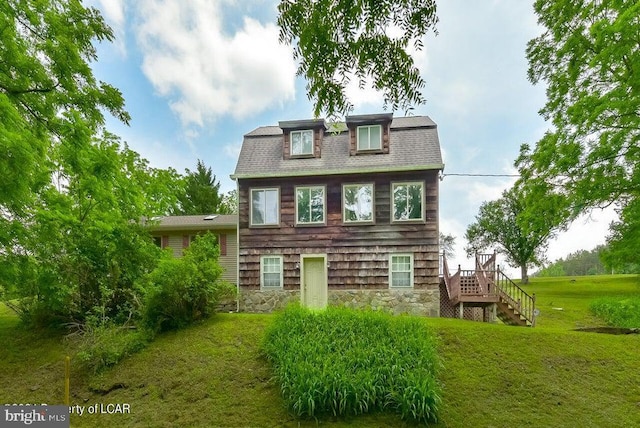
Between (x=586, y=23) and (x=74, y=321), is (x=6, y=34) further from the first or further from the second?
(x=586, y=23)

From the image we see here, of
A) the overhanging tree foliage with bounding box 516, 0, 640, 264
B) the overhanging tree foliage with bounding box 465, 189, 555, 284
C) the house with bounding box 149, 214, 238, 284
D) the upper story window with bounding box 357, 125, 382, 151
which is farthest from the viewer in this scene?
the overhanging tree foliage with bounding box 465, 189, 555, 284

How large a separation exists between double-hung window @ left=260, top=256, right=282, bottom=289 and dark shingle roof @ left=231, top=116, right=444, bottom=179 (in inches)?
111

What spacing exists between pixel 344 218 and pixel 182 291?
18.0 feet

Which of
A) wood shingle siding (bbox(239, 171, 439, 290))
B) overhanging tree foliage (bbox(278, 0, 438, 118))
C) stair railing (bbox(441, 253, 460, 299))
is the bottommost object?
stair railing (bbox(441, 253, 460, 299))

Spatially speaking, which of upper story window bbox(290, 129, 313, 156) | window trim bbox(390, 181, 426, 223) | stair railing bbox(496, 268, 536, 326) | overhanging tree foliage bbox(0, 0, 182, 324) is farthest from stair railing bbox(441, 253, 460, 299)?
overhanging tree foliage bbox(0, 0, 182, 324)

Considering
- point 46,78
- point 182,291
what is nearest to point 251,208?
point 182,291

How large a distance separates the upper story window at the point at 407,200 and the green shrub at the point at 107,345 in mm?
7673

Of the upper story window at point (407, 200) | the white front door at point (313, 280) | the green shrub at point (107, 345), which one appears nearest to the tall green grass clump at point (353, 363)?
the green shrub at point (107, 345)

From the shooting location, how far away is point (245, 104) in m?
11.9

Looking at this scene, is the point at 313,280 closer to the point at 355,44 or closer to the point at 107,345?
the point at 107,345

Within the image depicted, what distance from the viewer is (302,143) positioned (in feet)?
41.3

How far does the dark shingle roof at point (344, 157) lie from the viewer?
38.0ft

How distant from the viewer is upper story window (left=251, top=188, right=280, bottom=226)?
478 inches

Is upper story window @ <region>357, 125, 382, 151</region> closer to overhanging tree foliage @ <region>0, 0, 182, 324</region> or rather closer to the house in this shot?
the house
